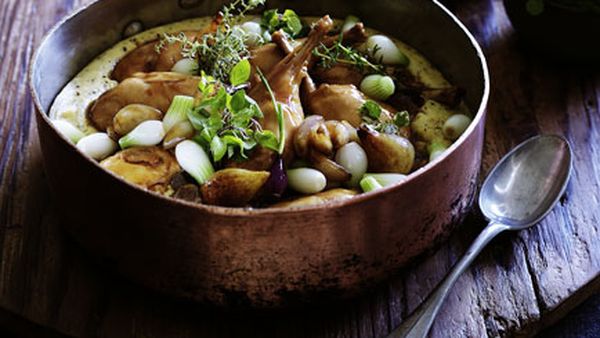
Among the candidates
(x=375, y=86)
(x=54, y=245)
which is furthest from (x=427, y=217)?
(x=54, y=245)

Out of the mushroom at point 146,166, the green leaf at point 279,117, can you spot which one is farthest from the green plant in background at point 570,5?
the mushroom at point 146,166

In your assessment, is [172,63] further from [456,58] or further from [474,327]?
[474,327]

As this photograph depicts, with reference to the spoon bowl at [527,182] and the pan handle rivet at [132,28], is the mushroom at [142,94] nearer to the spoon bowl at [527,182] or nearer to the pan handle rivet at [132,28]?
the pan handle rivet at [132,28]

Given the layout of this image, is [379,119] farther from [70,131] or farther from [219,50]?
[70,131]

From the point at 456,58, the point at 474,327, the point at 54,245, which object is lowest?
the point at 474,327

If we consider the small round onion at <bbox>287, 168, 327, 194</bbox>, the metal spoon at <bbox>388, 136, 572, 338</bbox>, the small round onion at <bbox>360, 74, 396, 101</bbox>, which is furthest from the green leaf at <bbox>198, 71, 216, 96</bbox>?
the metal spoon at <bbox>388, 136, 572, 338</bbox>

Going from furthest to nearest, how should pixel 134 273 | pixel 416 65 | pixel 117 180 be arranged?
1. pixel 416 65
2. pixel 134 273
3. pixel 117 180
